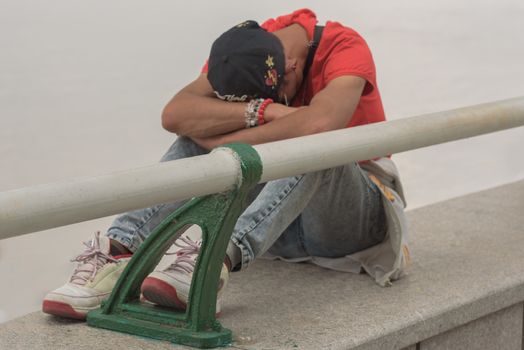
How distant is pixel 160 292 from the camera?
6.14 feet

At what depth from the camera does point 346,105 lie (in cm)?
225

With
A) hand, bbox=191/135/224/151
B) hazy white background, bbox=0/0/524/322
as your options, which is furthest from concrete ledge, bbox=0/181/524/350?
hazy white background, bbox=0/0/524/322

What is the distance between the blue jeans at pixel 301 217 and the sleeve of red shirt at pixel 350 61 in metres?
0.23

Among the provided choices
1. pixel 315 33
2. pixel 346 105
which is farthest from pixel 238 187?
pixel 315 33

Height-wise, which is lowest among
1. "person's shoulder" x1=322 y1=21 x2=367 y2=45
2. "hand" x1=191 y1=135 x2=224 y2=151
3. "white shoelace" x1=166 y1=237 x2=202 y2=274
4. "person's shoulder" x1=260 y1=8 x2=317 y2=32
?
"white shoelace" x1=166 y1=237 x2=202 y2=274

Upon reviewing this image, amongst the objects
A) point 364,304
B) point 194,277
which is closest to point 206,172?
Answer: point 194,277

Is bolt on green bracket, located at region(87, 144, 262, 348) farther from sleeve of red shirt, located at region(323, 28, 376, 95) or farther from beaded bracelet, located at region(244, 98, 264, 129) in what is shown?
sleeve of red shirt, located at region(323, 28, 376, 95)

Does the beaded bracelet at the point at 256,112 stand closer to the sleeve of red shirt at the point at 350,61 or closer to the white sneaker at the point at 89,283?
the sleeve of red shirt at the point at 350,61

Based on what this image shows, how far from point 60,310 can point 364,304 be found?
2.01 ft

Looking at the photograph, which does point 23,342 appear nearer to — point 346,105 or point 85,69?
point 346,105

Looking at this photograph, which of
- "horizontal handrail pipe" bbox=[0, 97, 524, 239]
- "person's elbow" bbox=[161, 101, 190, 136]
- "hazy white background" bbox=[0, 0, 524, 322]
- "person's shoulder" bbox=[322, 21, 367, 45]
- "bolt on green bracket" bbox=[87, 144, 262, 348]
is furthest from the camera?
"hazy white background" bbox=[0, 0, 524, 322]

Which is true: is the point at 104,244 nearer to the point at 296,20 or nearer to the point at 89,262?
the point at 89,262

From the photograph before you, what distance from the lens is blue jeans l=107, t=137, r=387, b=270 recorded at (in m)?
2.01

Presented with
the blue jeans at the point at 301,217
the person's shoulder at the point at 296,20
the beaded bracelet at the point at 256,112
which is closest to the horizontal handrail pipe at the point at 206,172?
the blue jeans at the point at 301,217
